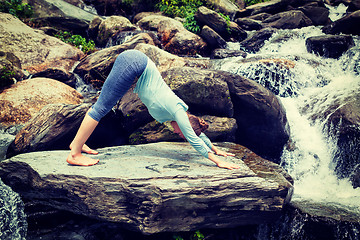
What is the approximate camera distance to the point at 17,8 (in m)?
11.1

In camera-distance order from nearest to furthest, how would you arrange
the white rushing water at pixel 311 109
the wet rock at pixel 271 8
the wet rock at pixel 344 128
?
the white rushing water at pixel 311 109, the wet rock at pixel 344 128, the wet rock at pixel 271 8

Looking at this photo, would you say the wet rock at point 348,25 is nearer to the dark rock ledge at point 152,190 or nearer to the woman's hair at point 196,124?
the dark rock ledge at point 152,190

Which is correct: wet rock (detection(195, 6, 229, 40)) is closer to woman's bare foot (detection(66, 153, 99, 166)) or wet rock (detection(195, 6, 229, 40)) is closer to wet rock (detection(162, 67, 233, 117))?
wet rock (detection(162, 67, 233, 117))

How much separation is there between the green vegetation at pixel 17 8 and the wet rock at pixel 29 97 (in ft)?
20.7

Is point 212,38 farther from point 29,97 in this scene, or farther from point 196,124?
point 196,124

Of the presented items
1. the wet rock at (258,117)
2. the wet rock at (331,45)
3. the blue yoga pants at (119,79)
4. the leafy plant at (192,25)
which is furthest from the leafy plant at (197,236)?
the leafy plant at (192,25)

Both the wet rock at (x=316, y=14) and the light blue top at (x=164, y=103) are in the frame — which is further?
the wet rock at (x=316, y=14)

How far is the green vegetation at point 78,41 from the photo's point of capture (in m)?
10.9

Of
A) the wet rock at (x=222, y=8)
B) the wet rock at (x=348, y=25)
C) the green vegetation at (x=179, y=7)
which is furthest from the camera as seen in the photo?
the wet rock at (x=222, y=8)

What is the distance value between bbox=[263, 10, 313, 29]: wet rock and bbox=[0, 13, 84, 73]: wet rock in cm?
1074

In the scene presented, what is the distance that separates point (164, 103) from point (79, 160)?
1.39 meters

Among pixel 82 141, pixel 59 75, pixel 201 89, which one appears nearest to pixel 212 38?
pixel 59 75

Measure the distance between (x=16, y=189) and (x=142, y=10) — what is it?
1600 centimetres

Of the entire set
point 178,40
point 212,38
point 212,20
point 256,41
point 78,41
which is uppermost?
point 212,20
